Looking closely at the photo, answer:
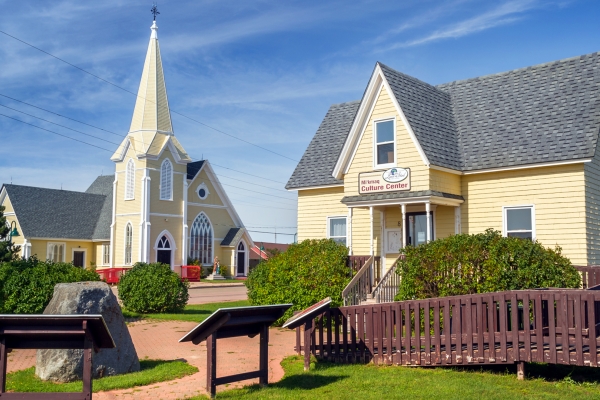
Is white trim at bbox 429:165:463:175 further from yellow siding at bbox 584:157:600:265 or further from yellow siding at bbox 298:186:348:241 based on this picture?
yellow siding at bbox 298:186:348:241

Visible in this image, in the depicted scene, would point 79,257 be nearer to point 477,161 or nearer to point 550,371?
point 477,161

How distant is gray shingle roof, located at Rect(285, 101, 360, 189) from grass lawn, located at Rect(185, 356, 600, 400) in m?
11.4

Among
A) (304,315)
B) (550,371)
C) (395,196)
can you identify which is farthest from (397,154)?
(304,315)

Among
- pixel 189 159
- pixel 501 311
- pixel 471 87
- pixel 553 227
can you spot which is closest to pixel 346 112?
pixel 471 87

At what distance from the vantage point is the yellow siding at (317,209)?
2180 centimetres

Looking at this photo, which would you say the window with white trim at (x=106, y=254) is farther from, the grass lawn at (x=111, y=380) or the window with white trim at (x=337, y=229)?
the grass lawn at (x=111, y=380)

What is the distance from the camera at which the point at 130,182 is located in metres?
46.2

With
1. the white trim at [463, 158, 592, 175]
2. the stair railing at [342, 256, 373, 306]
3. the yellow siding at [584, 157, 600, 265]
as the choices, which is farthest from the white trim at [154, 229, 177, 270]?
the yellow siding at [584, 157, 600, 265]

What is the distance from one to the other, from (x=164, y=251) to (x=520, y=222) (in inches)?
1295

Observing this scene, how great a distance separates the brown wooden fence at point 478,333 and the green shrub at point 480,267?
4.07 feet

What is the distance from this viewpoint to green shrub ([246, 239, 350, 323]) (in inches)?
639

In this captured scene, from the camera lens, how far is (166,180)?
4672cm

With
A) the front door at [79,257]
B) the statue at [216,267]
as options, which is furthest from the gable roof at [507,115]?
the front door at [79,257]

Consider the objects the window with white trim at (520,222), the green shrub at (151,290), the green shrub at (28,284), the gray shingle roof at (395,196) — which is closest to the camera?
the green shrub at (28,284)
